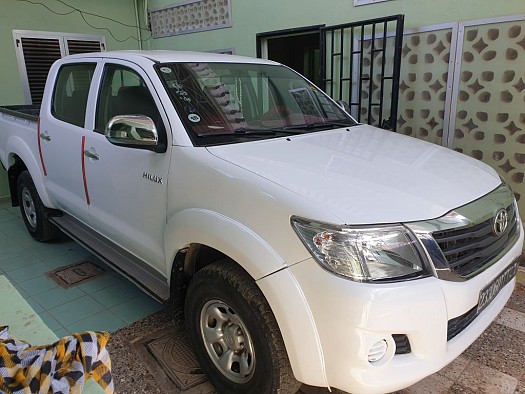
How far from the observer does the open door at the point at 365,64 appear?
169 inches

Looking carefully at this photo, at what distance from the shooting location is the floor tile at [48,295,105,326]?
3.07m

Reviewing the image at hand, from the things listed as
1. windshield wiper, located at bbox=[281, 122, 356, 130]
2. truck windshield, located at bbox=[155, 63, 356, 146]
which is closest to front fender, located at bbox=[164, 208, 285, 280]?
truck windshield, located at bbox=[155, 63, 356, 146]

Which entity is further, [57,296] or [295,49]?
[295,49]

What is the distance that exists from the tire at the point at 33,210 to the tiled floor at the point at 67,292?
0.46 ft

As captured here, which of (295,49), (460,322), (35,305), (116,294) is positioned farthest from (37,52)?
(460,322)

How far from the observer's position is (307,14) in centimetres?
500

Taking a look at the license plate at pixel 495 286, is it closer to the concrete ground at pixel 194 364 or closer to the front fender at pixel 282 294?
the concrete ground at pixel 194 364

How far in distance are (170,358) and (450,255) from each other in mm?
1779

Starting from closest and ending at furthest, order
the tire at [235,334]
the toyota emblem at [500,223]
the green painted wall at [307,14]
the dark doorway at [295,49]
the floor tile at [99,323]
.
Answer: the tire at [235,334] → the toyota emblem at [500,223] → the floor tile at [99,323] → the green painted wall at [307,14] → the dark doorway at [295,49]

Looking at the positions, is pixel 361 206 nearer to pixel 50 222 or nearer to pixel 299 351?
pixel 299 351

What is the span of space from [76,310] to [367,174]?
247 cm

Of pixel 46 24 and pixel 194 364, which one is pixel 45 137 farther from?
pixel 46 24

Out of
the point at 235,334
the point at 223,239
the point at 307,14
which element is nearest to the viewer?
the point at 223,239

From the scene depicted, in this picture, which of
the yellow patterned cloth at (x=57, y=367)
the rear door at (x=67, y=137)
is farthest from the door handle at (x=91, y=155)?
the yellow patterned cloth at (x=57, y=367)
